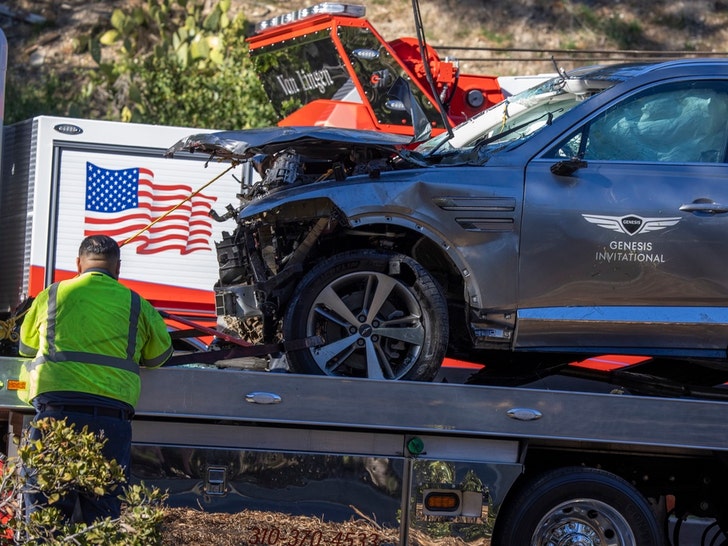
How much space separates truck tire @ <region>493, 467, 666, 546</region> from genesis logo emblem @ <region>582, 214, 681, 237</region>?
1.22 metres

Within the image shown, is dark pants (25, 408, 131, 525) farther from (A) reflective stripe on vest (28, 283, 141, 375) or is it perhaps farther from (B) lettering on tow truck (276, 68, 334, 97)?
(B) lettering on tow truck (276, 68, 334, 97)

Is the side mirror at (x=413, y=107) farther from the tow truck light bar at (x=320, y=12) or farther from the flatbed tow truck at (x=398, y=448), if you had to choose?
the tow truck light bar at (x=320, y=12)

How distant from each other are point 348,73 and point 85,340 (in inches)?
194

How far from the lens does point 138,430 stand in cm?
530

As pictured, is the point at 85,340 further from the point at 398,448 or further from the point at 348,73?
the point at 348,73

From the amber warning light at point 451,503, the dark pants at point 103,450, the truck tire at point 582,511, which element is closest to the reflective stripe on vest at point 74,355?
the dark pants at point 103,450

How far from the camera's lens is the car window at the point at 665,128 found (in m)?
5.72

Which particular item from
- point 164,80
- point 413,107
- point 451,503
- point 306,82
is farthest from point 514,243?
point 164,80

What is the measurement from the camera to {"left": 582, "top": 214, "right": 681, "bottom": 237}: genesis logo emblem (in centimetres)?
552

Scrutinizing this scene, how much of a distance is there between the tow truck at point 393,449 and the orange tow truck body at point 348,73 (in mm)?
4037

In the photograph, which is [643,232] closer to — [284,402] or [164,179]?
[284,402]

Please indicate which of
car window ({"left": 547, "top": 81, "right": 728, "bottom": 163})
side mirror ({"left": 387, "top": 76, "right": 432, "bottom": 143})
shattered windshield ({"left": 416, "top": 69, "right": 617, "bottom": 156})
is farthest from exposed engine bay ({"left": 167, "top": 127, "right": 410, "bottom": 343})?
car window ({"left": 547, "top": 81, "right": 728, "bottom": 163})

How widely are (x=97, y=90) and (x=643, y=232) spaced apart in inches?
550

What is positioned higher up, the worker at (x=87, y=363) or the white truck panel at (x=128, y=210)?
the white truck panel at (x=128, y=210)
